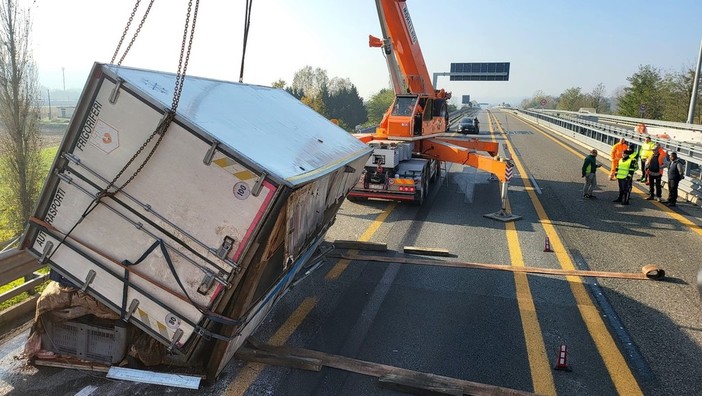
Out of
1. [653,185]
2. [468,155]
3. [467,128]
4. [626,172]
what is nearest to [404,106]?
[468,155]

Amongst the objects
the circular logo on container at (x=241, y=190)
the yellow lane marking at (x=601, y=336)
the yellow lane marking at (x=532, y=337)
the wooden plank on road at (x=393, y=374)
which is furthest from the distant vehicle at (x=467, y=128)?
the circular logo on container at (x=241, y=190)

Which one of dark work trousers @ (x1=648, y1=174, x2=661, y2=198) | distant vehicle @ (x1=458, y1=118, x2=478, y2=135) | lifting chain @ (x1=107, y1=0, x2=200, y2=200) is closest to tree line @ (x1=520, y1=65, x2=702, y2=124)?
distant vehicle @ (x1=458, y1=118, x2=478, y2=135)

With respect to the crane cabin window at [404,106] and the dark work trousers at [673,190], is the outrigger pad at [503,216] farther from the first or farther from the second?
the dark work trousers at [673,190]

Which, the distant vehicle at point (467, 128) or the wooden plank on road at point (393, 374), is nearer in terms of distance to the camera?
the wooden plank on road at point (393, 374)

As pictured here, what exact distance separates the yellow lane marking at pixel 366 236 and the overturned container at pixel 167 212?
9.85 ft

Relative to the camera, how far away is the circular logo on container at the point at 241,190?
373cm

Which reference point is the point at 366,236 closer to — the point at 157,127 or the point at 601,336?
the point at 601,336

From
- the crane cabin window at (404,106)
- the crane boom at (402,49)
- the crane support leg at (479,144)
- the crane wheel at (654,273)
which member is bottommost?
the crane wheel at (654,273)

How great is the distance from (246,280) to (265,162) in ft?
3.49

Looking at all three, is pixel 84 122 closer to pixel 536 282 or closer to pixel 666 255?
pixel 536 282

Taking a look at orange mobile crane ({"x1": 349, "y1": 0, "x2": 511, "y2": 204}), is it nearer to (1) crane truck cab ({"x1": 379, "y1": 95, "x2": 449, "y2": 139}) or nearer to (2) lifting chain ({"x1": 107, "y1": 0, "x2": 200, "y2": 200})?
(1) crane truck cab ({"x1": 379, "y1": 95, "x2": 449, "y2": 139})

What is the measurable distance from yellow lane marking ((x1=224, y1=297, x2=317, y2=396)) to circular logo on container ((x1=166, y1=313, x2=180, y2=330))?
0.81 meters

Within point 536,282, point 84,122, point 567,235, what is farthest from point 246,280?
point 567,235

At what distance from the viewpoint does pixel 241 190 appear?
375 cm
